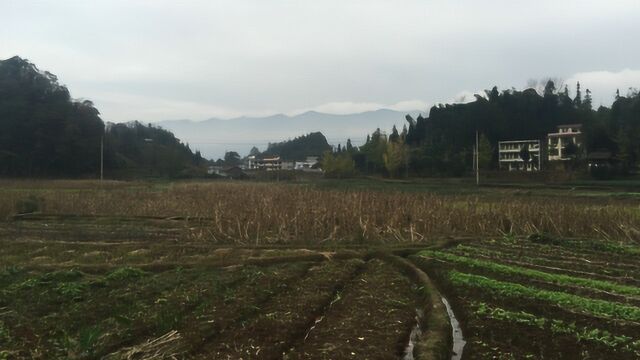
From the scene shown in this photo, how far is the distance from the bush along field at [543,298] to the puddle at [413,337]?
49cm

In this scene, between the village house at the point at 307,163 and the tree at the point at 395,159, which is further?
the village house at the point at 307,163

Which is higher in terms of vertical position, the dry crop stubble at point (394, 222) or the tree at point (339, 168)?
the tree at point (339, 168)

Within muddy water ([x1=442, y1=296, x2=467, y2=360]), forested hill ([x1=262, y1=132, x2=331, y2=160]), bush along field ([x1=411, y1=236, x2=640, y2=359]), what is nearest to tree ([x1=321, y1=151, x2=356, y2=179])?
bush along field ([x1=411, y1=236, x2=640, y2=359])

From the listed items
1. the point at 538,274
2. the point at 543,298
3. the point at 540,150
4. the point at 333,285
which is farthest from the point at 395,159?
the point at 543,298

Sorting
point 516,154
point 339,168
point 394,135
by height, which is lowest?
point 339,168

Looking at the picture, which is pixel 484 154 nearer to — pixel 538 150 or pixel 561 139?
pixel 538 150

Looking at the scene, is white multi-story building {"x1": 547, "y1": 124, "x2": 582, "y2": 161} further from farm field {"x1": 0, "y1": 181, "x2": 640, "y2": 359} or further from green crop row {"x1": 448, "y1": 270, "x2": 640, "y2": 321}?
green crop row {"x1": 448, "y1": 270, "x2": 640, "y2": 321}

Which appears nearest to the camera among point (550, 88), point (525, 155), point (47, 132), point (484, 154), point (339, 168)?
point (484, 154)

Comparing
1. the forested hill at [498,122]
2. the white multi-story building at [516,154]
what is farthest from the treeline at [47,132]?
the white multi-story building at [516,154]

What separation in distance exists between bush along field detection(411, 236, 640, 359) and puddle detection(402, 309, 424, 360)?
1.59 ft

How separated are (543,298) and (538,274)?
156 cm

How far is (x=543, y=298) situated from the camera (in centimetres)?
647

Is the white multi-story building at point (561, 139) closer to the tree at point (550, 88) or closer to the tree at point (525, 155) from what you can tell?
the tree at point (525, 155)

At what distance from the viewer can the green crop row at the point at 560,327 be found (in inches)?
193
